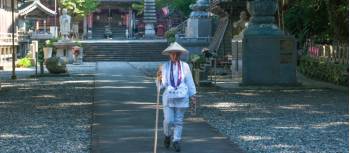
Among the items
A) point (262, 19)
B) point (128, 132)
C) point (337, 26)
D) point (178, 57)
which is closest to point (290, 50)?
point (262, 19)

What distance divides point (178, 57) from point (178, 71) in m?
0.19

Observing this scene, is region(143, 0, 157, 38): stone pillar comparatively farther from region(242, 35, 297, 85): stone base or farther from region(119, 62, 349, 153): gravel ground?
region(119, 62, 349, 153): gravel ground

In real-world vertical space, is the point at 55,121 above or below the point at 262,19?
below

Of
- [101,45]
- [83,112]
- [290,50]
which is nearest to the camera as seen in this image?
[83,112]

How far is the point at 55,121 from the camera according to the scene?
1355cm

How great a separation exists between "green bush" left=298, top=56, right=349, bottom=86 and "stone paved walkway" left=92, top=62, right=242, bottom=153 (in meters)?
6.43

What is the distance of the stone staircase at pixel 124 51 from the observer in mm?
47281

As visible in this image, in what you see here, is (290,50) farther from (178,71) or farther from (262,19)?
(178,71)

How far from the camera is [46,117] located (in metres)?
14.2

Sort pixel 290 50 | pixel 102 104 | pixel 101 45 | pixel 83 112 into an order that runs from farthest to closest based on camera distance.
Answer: pixel 101 45
pixel 290 50
pixel 102 104
pixel 83 112

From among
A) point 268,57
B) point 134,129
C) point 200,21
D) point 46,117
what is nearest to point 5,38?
point 200,21

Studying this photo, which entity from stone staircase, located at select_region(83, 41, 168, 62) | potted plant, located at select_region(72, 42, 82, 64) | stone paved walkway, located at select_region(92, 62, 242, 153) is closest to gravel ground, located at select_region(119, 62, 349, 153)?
stone paved walkway, located at select_region(92, 62, 242, 153)

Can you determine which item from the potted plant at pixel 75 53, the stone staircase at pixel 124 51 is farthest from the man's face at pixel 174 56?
the stone staircase at pixel 124 51

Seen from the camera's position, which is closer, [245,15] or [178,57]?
[178,57]
